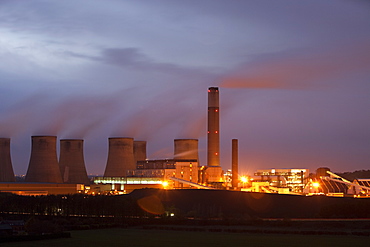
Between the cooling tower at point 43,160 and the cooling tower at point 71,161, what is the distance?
14.1ft

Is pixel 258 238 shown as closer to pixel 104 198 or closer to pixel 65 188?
pixel 104 198

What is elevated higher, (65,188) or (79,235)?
(65,188)

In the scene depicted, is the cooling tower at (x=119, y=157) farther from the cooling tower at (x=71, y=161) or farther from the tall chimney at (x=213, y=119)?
the tall chimney at (x=213, y=119)

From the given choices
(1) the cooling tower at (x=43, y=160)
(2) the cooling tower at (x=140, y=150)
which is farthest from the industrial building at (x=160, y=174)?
(2) the cooling tower at (x=140, y=150)

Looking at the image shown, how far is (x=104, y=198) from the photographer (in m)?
70.4

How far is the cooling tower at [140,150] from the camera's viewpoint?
111 meters

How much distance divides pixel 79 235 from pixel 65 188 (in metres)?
47.0

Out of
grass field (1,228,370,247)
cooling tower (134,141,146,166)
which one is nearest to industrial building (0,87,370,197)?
cooling tower (134,141,146,166)

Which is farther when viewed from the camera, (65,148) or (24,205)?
(65,148)

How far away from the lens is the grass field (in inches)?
1583

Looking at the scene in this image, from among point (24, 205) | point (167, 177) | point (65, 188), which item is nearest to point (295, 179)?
point (167, 177)

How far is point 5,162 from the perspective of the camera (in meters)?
90.9

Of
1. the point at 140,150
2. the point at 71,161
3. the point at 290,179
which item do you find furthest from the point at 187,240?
the point at 140,150

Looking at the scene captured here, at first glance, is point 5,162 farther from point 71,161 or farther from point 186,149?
point 186,149
